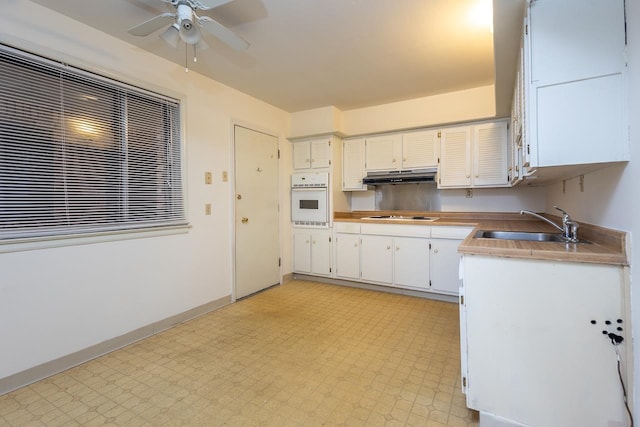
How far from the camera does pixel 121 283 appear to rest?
8.17 ft

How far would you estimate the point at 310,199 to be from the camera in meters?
4.35

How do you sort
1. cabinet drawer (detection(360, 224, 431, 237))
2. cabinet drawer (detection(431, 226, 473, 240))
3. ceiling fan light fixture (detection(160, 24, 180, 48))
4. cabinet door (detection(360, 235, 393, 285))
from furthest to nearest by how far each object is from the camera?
cabinet door (detection(360, 235, 393, 285)) → cabinet drawer (detection(360, 224, 431, 237)) → cabinet drawer (detection(431, 226, 473, 240)) → ceiling fan light fixture (detection(160, 24, 180, 48))

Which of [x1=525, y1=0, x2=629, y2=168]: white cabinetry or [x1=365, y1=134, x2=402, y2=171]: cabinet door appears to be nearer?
[x1=525, y1=0, x2=629, y2=168]: white cabinetry

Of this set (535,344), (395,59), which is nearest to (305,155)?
(395,59)

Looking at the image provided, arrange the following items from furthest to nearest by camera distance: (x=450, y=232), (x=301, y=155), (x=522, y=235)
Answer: (x=301, y=155)
(x=450, y=232)
(x=522, y=235)

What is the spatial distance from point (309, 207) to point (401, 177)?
52.2 inches

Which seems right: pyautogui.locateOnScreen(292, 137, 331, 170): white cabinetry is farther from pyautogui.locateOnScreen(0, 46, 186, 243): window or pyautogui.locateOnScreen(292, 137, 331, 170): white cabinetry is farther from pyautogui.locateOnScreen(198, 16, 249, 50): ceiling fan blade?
pyautogui.locateOnScreen(198, 16, 249, 50): ceiling fan blade

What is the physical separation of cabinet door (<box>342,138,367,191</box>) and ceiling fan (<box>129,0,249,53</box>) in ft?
8.45

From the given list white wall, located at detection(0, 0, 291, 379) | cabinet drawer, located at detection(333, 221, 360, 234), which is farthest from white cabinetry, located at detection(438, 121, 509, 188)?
white wall, located at detection(0, 0, 291, 379)

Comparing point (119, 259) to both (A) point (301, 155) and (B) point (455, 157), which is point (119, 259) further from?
(B) point (455, 157)

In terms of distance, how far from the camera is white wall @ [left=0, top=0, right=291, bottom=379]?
1.98 metres

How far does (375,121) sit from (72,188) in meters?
3.44

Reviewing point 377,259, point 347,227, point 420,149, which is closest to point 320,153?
point 347,227

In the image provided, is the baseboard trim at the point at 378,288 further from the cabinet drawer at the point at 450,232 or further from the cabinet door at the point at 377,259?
the cabinet drawer at the point at 450,232
